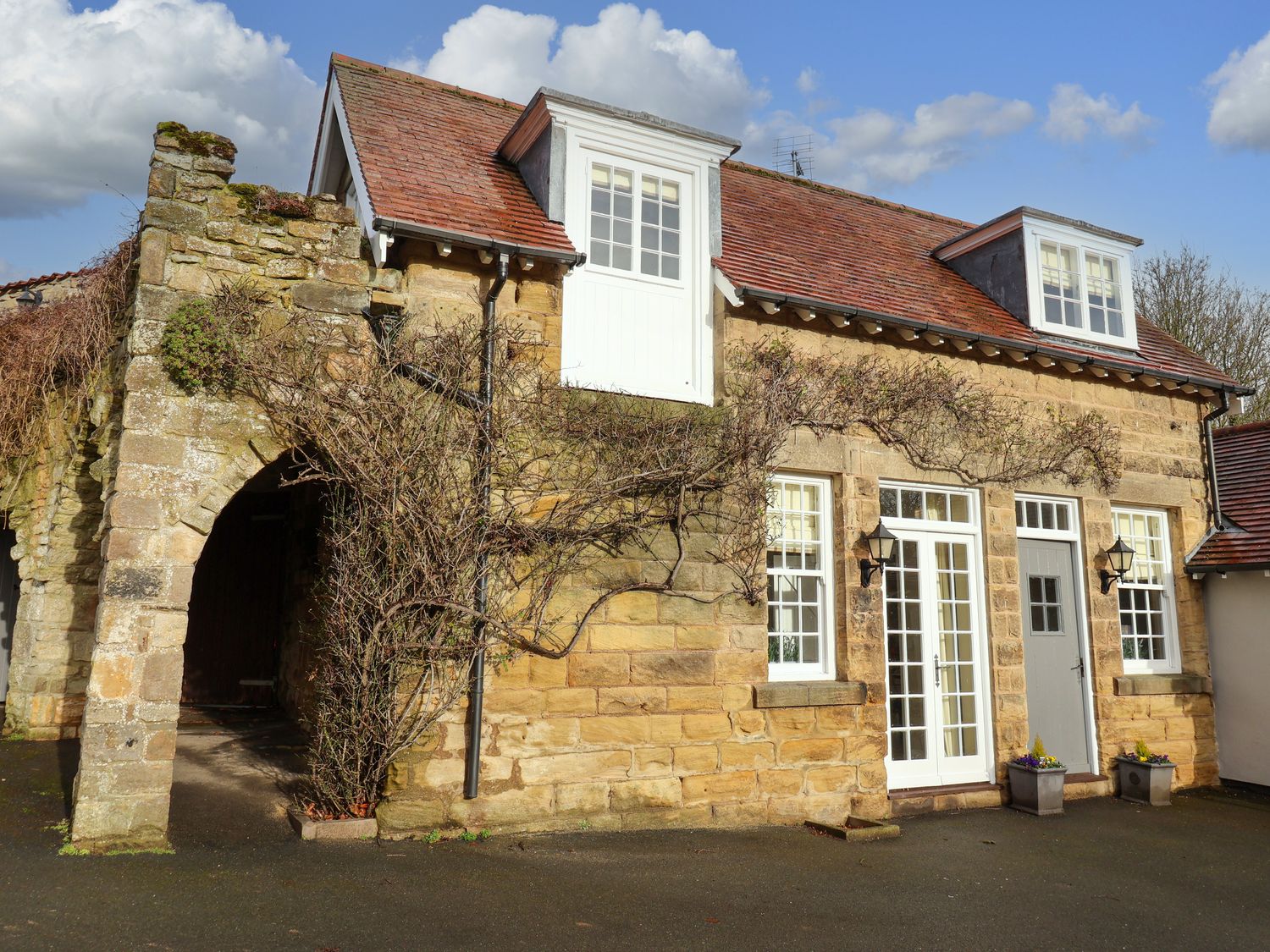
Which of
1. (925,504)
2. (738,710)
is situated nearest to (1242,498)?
(925,504)

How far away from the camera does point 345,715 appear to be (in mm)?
6375

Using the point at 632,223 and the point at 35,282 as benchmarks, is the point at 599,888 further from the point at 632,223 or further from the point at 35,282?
the point at 35,282

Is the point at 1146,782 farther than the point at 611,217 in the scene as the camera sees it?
Yes

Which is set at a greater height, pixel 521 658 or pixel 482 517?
pixel 482 517

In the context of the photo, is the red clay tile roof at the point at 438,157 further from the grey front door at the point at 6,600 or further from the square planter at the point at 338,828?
the grey front door at the point at 6,600

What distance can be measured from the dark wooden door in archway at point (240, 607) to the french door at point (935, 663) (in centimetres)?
765

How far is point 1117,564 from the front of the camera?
9.48 meters

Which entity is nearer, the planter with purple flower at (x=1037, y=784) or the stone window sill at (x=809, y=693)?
the stone window sill at (x=809, y=693)

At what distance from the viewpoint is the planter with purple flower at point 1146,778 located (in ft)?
29.7

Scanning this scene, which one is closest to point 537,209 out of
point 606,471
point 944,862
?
point 606,471

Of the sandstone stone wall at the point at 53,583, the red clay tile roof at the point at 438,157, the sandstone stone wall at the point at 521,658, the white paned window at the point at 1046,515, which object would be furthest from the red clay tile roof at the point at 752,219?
the sandstone stone wall at the point at 53,583

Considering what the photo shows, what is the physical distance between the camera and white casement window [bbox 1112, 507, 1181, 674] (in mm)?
10117

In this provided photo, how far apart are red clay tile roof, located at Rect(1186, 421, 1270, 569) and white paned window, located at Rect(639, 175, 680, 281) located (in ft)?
23.4

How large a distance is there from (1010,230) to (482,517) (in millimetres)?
7479
